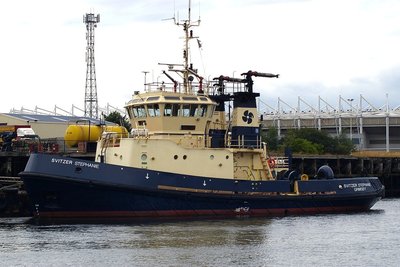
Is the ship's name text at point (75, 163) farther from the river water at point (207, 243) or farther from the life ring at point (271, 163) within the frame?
the life ring at point (271, 163)

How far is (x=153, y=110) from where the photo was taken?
125ft

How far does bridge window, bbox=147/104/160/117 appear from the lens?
125 ft

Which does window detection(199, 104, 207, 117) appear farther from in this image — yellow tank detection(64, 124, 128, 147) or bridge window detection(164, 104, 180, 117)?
yellow tank detection(64, 124, 128, 147)

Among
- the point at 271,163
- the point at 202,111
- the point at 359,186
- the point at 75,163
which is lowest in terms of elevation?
the point at 359,186

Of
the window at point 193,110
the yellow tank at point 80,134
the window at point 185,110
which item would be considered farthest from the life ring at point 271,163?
the yellow tank at point 80,134

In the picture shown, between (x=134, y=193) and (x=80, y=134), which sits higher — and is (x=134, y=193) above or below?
below

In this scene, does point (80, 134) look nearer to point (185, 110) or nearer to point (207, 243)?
point (185, 110)

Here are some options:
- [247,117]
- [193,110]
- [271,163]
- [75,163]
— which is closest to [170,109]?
[193,110]

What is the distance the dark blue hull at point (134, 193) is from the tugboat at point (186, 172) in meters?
0.04

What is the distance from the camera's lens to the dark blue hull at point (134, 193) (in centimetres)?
3462

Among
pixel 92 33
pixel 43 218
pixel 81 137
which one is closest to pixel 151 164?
pixel 43 218

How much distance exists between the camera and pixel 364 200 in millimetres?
42594

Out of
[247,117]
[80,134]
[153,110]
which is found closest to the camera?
[153,110]

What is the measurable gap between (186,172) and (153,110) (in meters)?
2.96
